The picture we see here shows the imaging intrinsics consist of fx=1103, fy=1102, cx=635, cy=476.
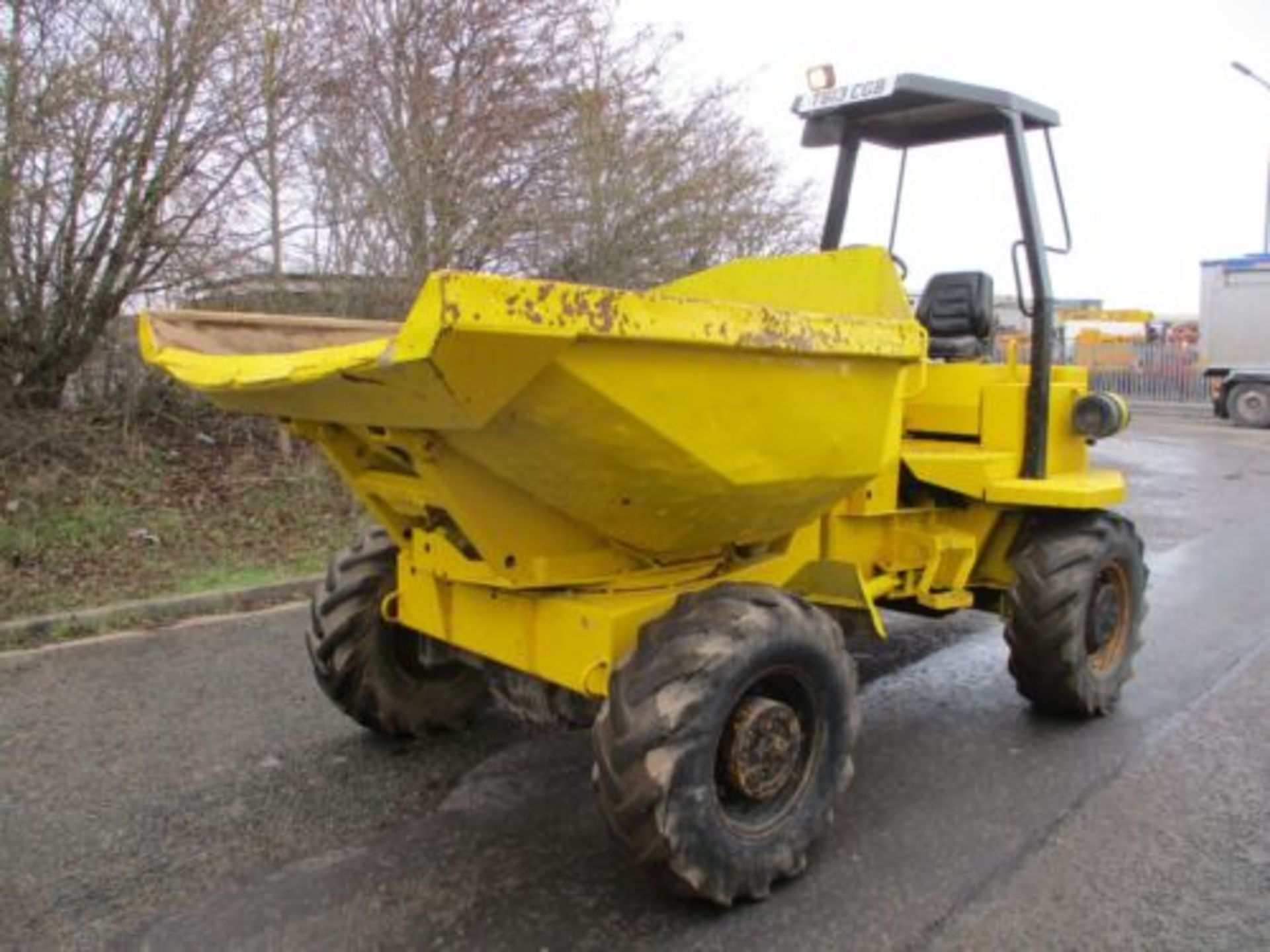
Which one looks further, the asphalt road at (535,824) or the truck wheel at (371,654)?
the truck wheel at (371,654)

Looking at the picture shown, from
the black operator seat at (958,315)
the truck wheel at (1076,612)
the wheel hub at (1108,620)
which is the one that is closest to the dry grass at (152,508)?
the black operator seat at (958,315)

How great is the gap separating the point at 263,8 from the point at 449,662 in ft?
19.0

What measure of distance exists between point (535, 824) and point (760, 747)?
0.89 m

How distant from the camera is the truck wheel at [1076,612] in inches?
166

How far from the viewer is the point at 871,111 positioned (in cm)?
475

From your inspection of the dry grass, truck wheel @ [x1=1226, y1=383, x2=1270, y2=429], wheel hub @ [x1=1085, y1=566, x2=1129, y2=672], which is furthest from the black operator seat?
truck wheel @ [x1=1226, y1=383, x2=1270, y2=429]

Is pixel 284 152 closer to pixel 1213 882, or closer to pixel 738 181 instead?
pixel 738 181

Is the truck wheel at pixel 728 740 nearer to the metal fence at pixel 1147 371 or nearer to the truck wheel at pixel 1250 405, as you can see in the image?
the truck wheel at pixel 1250 405

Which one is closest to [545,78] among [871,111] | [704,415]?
[871,111]

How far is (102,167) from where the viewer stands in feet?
24.2

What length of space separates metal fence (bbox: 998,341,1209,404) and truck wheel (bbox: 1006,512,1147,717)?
861 inches

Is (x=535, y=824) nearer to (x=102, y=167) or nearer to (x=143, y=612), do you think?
(x=143, y=612)

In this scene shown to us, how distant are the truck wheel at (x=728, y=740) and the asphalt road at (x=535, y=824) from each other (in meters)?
0.18

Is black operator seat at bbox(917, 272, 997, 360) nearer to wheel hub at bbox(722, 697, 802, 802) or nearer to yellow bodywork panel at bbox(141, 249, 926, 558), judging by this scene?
yellow bodywork panel at bbox(141, 249, 926, 558)
